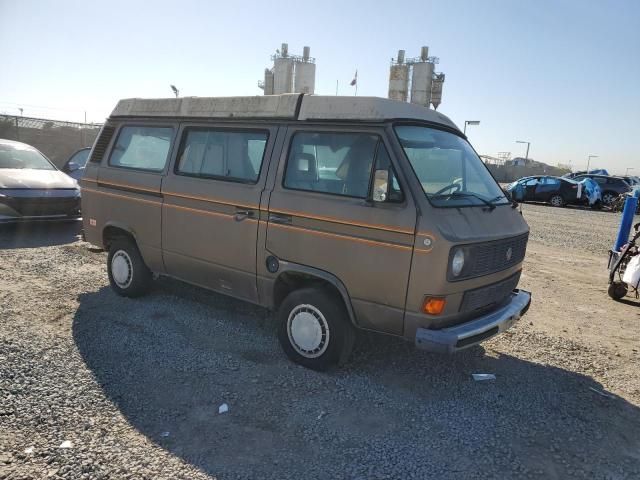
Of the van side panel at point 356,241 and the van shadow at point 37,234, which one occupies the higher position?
the van side panel at point 356,241

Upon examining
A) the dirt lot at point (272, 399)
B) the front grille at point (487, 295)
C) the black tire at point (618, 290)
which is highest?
the front grille at point (487, 295)

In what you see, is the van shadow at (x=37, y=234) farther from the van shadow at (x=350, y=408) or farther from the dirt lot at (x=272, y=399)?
the van shadow at (x=350, y=408)

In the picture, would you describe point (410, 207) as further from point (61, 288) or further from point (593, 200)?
point (593, 200)

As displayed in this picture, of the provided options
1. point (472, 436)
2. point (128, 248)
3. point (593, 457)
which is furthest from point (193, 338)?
point (593, 457)

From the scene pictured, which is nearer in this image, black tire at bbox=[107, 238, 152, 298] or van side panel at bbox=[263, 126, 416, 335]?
van side panel at bbox=[263, 126, 416, 335]

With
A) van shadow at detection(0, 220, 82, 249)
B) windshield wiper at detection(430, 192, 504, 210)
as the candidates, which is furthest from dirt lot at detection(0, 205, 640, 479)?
van shadow at detection(0, 220, 82, 249)

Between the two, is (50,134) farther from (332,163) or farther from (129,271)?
(332,163)

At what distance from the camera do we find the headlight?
3477 millimetres

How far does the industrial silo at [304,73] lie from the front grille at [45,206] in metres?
60.1

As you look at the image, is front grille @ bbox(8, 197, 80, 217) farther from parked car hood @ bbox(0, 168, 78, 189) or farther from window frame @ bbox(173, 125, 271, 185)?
window frame @ bbox(173, 125, 271, 185)

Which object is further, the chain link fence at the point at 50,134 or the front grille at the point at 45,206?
the chain link fence at the point at 50,134

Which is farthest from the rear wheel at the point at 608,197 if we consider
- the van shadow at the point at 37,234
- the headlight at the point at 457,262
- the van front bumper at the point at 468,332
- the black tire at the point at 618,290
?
the headlight at the point at 457,262

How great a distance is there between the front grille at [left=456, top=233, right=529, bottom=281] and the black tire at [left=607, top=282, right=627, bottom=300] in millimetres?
3588

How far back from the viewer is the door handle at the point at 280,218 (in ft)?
13.4
